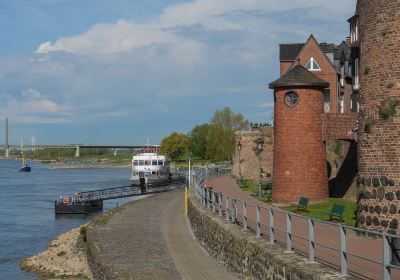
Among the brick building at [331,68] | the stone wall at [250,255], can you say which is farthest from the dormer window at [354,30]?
the stone wall at [250,255]

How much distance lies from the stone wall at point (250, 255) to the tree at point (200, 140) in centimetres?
10666

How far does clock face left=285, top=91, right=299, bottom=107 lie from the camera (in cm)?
2941

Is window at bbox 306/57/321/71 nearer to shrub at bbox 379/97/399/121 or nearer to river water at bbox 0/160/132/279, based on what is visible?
river water at bbox 0/160/132/279

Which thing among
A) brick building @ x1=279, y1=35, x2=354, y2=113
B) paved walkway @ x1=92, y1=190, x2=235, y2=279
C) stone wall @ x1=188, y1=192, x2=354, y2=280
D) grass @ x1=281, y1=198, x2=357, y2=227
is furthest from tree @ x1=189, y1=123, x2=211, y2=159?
stone wall @ x1=188, y1=192, x2=354, y2=280

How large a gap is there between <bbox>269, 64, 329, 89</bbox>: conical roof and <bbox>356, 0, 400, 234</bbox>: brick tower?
11.4 metres

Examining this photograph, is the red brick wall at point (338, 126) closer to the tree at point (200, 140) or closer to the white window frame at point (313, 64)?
the white window frame at point (313, 64)

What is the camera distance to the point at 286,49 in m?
57.8

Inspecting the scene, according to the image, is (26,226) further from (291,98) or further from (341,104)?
(341,104)

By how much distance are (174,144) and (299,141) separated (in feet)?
381

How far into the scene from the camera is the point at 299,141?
29.1 metres

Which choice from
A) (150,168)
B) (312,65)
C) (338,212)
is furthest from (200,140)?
(338,212)

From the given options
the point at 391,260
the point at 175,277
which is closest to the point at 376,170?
the point at 175,277

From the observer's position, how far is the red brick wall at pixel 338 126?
29.8 meters

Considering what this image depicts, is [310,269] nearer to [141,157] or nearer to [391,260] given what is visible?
[391,260]
